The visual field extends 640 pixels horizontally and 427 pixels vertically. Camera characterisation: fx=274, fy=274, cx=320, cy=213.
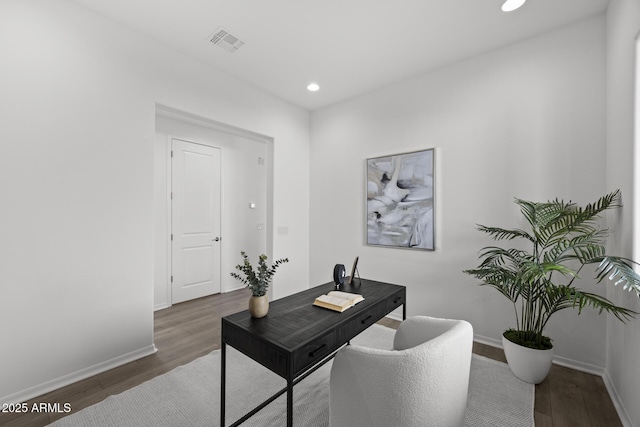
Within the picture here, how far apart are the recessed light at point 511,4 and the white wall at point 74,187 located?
2.80 m

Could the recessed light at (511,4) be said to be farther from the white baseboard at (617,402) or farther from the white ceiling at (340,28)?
the white baseboard at (617,402)

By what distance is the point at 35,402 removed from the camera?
1883 mm

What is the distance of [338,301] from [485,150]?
83.3 inches

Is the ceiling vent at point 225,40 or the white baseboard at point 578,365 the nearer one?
the white baseboard at point 578,365

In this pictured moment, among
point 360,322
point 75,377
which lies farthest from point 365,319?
point 75,377

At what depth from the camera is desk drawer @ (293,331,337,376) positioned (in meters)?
1.29

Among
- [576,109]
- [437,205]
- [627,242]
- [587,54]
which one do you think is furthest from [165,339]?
[587,54]

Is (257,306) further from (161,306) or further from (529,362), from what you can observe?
(161,306)

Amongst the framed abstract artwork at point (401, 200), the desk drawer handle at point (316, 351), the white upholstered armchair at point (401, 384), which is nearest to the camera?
the white upholstered armchair at point (401, 384)

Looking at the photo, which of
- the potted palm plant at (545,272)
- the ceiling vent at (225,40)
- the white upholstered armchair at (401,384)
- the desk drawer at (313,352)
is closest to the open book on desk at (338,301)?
the desk drawer at (313,352)

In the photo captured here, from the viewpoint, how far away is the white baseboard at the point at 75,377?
6.16 ft

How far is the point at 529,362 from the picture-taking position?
202 centimetres

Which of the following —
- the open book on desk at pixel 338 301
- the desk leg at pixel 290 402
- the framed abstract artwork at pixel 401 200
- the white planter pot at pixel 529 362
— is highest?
the framed abstract artwork at pixel 401 200

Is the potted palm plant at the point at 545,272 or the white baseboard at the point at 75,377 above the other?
the potted palm plant at the point at 545,272
